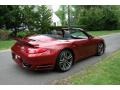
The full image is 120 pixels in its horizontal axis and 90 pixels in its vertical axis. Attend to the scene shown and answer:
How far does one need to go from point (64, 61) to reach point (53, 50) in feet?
1.87

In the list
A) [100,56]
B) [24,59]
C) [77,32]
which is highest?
[77,32]

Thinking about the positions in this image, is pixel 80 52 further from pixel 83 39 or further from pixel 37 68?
pixel 37 68

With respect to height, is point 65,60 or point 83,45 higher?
point 83,45

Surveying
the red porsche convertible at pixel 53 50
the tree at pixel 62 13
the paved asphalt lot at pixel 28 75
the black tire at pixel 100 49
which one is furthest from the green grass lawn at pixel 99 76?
the tree at pixel 62 13

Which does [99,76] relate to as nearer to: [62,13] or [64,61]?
[64,61]

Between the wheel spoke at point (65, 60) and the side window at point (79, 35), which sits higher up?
the side window at point (79, 35)

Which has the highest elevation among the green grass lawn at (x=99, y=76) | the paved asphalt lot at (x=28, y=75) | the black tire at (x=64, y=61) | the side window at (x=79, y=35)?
the side window at (x=79, y=35)

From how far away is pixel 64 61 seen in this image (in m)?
6.46

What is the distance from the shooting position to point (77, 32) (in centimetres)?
771

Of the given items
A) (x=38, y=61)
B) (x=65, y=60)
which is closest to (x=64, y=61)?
(x=65, y=60)

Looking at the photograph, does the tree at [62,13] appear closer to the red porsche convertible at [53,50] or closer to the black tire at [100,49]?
the black tire at [100,49]

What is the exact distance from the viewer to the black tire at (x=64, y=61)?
6.33m

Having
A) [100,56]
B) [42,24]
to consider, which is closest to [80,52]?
[100,56]
